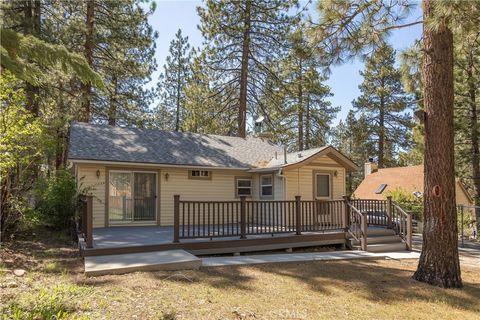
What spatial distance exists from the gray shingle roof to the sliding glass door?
2.19ft

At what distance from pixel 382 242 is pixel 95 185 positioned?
868 centimetres

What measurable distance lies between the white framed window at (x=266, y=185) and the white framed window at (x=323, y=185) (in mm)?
1620

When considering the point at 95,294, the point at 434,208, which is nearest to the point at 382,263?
the point at 434,208

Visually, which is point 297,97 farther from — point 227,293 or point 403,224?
point 227,293

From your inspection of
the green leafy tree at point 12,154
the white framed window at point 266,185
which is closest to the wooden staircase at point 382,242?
the white framed window at point 266,185

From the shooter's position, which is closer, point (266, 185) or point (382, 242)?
point (382, 242)

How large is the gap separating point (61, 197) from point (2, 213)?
191 centimetres

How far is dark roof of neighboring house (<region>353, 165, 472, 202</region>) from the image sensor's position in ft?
63.5

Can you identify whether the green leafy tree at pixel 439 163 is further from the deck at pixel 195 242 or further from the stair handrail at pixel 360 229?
the deck at pixel 195 242

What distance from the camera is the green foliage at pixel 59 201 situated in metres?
10.0

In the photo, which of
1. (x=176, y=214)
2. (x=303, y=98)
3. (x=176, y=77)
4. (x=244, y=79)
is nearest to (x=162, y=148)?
(x=176, y=214)

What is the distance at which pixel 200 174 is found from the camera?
12719mm

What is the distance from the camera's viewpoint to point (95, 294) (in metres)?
4.75

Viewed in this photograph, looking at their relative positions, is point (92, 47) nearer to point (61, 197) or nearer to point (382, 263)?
point (61, 197)
